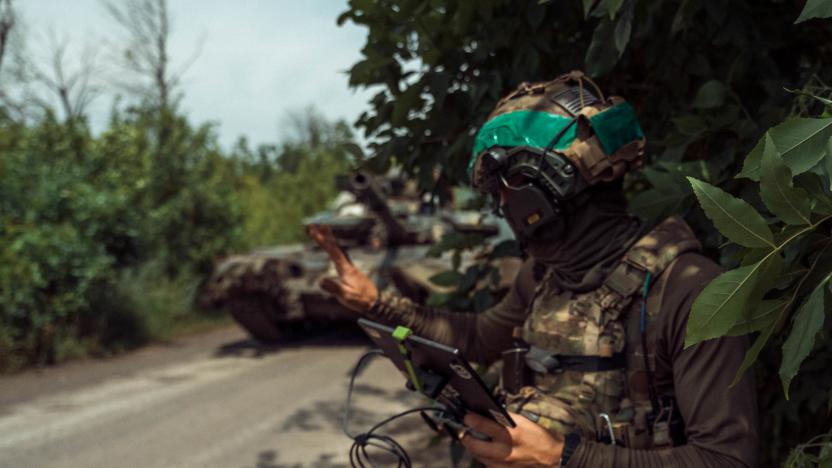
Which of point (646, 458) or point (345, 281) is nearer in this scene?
point (646, 458)

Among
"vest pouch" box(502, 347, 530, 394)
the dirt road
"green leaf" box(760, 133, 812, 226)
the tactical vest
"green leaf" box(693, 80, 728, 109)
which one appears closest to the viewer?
"green leaf" box(760, 133, 812, 226)

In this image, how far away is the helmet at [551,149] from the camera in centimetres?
184

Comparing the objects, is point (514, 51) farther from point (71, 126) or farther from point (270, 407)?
point (71, 126)

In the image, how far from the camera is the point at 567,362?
183 cm

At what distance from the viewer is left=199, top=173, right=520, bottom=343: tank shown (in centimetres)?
880

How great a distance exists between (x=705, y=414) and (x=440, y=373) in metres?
0.56

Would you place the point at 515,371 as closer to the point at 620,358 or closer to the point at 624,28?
the point at 620,358

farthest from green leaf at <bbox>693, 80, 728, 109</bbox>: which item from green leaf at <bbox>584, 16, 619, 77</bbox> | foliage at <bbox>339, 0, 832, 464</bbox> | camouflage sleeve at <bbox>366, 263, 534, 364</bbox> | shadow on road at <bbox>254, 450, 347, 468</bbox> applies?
shadow on road at <bbox>254, 450, 347, 468</bbox>

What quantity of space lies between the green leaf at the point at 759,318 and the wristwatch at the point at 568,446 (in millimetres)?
465

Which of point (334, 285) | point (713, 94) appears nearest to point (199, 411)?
point (334, 285)

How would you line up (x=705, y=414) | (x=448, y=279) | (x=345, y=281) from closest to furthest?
(x=705, y=414)
(x=345, y=281)
(x=448, y=279)

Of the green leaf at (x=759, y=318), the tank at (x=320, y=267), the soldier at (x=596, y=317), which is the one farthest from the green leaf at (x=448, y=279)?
the tank at (x=320, y=267)

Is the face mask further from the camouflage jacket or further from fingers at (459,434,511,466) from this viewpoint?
fingers at (459,434,511,466)

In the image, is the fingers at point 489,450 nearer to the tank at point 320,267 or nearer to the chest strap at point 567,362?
the chest strap at point 567,362
